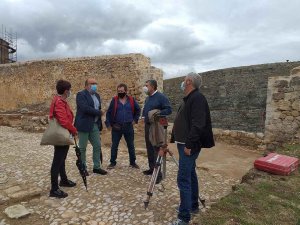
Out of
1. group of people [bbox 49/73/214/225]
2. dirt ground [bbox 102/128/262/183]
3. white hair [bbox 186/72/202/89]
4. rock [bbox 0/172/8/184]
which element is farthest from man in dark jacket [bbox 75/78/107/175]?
dirt ground [bbox 102/128/262/183]

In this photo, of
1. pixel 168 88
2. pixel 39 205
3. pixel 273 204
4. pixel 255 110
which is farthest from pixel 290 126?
pixel 168 88

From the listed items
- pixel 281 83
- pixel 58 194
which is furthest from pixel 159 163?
pixel 281 83

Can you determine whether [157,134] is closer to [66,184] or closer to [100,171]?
[100,171]

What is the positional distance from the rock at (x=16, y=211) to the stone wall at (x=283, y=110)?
6254 millimetres

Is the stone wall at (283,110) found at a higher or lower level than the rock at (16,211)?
higher

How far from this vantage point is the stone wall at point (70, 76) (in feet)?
45.0

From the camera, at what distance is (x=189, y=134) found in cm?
353

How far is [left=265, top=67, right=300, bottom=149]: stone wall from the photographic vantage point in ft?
26.2

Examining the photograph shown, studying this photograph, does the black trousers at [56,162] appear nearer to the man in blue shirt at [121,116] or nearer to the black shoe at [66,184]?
the black shoe at [66,184]

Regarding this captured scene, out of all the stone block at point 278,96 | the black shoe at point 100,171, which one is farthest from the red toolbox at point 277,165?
the stone block at point 278,96

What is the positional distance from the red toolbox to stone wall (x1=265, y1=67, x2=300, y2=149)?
7.97 feet

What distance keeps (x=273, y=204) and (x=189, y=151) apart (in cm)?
151

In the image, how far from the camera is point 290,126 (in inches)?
318

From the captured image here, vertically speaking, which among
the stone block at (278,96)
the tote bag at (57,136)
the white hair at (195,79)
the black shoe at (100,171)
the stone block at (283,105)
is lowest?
the black shoe at (100,171)
